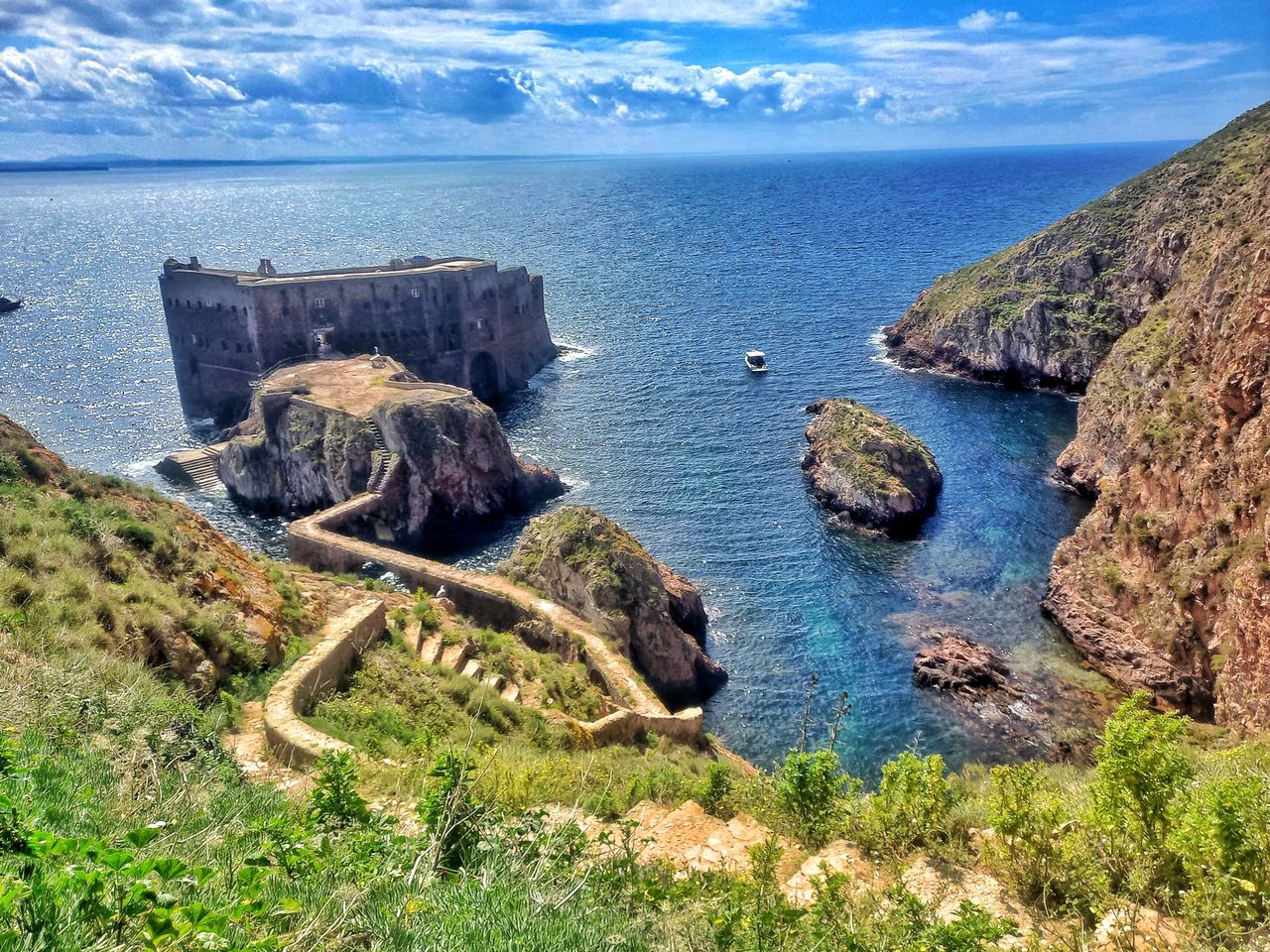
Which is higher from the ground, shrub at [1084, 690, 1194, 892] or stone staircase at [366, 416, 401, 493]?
shrub at [1084, 690, 1194, 892]

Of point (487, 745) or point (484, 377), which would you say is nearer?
point (487, 745)

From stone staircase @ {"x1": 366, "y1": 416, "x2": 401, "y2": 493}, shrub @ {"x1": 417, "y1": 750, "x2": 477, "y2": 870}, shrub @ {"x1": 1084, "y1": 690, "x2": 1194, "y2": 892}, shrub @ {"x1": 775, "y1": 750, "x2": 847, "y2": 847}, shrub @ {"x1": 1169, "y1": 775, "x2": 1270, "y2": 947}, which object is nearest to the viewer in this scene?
shrub @ {"x1": 1169, "y1": 775, "x2": 1270, "y2": 947}

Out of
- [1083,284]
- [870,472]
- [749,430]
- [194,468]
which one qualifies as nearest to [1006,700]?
[870,472]

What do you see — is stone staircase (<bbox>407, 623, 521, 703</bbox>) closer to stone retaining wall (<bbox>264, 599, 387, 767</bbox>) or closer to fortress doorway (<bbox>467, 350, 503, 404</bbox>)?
stone retaining wall (<bbox>264, 599, 387, 767</bbox>)

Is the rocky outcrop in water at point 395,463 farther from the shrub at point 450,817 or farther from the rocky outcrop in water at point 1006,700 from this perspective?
the shrub at point 450,817

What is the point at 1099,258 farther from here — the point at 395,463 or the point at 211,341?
the point at 211,341

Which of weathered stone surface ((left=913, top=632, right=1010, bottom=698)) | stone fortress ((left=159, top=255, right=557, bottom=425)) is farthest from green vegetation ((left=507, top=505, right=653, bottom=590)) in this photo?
stone fortress ((left=159, top=255, right=557, bottom=425))
